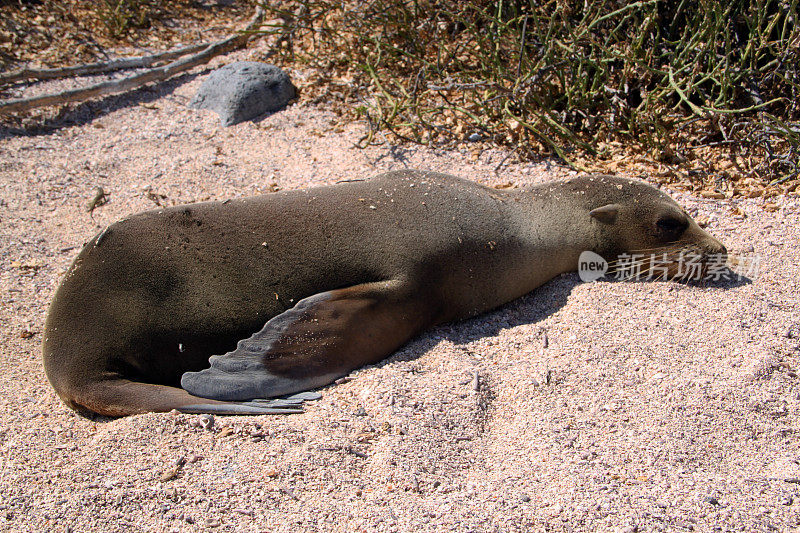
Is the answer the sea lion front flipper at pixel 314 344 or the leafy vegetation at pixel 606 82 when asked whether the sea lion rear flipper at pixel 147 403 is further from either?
the leafy vegetation at pixel 606 82

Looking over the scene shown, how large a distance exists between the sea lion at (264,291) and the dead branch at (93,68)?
309cm

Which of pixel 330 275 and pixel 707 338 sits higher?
pixel 330 275

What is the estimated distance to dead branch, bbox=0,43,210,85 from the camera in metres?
4.99

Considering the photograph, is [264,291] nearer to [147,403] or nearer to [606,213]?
[147,403]

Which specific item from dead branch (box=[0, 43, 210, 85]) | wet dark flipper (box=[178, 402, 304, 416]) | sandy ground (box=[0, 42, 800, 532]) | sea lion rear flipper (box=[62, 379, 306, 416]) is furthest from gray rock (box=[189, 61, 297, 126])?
wet dark flipper (box=[178, 402, 304, 416])

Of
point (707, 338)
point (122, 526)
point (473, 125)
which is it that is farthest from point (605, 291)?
point (122, 526)

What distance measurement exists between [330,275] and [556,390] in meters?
1.01

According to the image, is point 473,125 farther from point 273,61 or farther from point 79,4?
point 79,4

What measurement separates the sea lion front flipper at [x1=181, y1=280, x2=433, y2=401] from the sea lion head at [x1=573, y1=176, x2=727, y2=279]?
1118mm

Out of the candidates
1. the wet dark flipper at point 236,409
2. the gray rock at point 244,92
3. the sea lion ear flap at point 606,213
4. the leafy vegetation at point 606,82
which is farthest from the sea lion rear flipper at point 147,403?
the gray rock at point 244,92

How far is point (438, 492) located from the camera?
83.1 inches

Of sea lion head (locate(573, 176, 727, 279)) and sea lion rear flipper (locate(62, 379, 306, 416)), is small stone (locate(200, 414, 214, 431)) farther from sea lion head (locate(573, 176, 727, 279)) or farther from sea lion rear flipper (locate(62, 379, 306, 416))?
sea lion head (locate(573, 176, 727, 279))

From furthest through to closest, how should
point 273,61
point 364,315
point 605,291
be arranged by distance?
point 273,61, point 605,291, point 364,315

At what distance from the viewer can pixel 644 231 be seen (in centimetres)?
334
